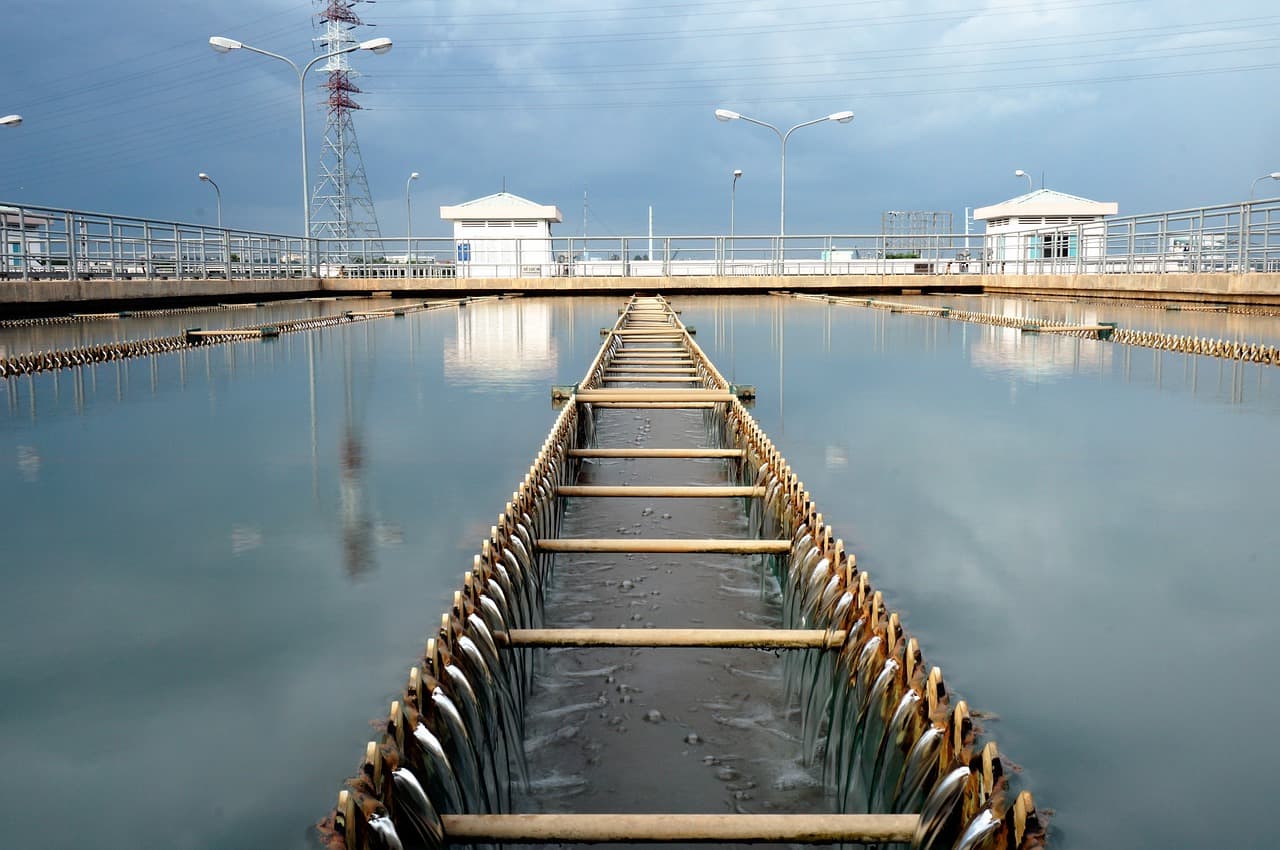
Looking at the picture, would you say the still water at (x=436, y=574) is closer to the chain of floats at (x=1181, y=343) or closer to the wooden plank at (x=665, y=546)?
the wooden plank at (x=665, y=546)

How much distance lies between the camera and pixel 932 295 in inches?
1229

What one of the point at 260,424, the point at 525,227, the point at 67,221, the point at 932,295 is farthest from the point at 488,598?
the point at 525,227

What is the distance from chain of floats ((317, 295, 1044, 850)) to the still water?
1.02ft

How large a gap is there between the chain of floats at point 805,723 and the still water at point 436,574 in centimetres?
31

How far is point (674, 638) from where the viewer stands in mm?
3041

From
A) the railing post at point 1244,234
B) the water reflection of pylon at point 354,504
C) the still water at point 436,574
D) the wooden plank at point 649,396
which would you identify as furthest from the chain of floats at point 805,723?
the railing post at point 1244,234

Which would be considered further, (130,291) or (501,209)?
(501,209)

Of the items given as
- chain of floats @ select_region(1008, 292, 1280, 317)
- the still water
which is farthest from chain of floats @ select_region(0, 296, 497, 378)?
chain of floats @ select_region(1008, 292, 1280, 317)

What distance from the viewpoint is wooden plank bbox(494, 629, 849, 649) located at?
9.90 feet

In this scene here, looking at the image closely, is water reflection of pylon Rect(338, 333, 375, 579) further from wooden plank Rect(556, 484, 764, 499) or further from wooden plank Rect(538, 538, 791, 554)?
wooden plank Rect(556, 484, 764, 499)

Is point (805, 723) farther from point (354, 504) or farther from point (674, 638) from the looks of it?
point (354, 504)

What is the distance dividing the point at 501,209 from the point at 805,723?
40797 millimetres

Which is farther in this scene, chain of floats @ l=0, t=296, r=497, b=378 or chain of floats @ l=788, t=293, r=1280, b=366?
chain of floats @ l=788, t=293, r=1280, b=366

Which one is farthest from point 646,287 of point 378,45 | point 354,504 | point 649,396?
point 354,504
